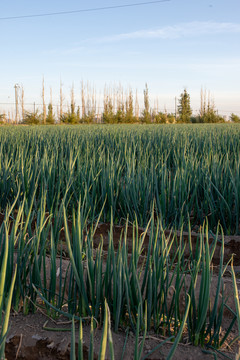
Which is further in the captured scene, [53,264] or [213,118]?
[213,118]

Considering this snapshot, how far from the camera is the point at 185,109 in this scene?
1264 inches

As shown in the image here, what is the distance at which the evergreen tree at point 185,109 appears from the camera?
31.1 m

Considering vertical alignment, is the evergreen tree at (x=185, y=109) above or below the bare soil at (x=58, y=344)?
above

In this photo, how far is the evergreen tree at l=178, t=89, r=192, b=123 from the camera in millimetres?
31111

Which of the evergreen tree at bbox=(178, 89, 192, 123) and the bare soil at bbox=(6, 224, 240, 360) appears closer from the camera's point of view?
the bare soil at bbox=(6, 224, 240, 360)

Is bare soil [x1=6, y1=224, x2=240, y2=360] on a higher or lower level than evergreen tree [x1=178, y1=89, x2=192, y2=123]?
lower

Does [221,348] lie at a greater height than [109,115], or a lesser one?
lesser

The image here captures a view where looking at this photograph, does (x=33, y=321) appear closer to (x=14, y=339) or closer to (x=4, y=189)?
(x=14, y=339)

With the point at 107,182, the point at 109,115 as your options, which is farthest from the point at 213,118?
the point at 107,182

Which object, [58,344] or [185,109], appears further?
[185,109]

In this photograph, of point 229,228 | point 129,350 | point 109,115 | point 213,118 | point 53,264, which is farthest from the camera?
point 213,118

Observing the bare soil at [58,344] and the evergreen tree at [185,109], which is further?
the evergreen tree at [185,109]

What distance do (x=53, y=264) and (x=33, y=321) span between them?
227mm

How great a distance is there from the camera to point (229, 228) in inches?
89.7
